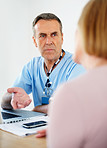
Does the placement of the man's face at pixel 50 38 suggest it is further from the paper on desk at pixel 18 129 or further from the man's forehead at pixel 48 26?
the paper on desk at pixel 18 129

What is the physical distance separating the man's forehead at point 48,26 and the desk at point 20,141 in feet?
3.60

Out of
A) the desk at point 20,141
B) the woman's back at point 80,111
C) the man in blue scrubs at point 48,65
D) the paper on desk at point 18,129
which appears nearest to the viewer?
the woman's back at point 80,111

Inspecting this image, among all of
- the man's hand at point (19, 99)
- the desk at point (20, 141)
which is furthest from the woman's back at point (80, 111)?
the man's hand at point (19, 99)

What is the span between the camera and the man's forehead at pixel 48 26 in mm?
1733

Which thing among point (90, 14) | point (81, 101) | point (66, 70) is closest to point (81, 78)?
point (81, 101)

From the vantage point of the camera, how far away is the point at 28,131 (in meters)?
0.86

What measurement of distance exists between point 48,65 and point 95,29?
134cm

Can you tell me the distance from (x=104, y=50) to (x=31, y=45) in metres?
2.91

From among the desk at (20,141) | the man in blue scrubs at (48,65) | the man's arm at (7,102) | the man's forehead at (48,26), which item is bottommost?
the man's arm at (7,102)

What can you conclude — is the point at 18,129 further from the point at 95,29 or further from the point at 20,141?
the point at 95,29

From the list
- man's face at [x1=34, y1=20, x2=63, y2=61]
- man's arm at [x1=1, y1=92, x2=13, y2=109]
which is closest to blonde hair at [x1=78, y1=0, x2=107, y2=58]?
man's arm at [x1=1, y1=92, x2=13, y2=109]

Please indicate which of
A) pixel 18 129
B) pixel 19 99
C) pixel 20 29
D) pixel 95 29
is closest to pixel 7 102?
pixel 19 99

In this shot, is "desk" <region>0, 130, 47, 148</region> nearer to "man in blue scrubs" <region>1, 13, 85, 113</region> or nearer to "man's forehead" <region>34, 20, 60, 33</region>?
"man in blue scrubs" <region>1, 13, 85, 113</region>

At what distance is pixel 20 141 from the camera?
2.48 ft
